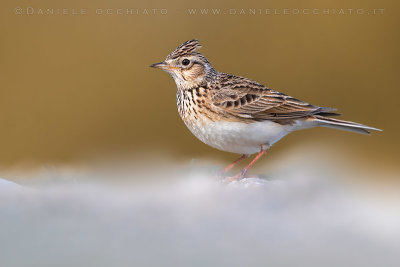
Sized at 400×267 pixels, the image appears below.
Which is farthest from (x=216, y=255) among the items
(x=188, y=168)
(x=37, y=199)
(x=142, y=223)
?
(x=188, y=168)

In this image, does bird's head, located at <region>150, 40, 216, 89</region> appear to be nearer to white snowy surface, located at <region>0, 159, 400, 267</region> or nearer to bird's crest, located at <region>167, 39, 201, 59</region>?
bird's crest, located at <region>167, 39, 201, 59</region>

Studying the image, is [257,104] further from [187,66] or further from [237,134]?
[187,66]

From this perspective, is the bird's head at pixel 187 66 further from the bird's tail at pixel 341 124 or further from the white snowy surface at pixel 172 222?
the white snowy surface at pixel 172 222

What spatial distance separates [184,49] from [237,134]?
31.9 inches

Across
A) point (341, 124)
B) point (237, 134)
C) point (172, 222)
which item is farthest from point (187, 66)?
point (172, 222)

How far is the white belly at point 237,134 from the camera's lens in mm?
3160

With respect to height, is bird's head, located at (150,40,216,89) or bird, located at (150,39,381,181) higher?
bird's head, located at (150,40,216,89)

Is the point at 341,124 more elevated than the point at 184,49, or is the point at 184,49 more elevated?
the point at 184,49

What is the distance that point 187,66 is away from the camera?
3.54 m

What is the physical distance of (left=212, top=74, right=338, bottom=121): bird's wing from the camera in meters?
3.32

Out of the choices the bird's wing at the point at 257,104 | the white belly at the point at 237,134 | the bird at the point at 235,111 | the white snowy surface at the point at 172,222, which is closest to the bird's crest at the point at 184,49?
the bird at the point at 235,111

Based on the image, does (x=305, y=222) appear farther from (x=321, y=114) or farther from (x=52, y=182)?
(x=321, y=114)

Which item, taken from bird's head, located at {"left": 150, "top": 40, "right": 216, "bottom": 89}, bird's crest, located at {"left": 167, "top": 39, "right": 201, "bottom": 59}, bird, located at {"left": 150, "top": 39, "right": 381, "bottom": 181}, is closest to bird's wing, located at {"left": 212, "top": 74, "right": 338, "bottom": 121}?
bird, located at {"left": 150, "top": 39, "right": 381, "bottom": 181}

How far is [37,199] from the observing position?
1.54 m
